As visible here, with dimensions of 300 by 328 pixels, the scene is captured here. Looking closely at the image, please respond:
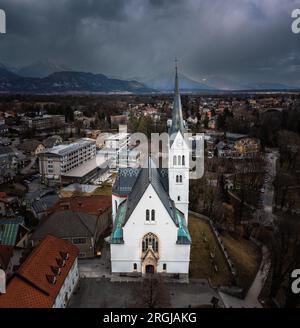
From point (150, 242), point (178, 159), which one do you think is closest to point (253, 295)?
point (150, 242)

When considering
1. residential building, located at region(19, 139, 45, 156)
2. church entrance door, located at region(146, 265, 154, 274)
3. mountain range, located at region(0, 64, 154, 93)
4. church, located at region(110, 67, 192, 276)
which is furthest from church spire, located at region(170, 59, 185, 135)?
mountain range, located at region(0, 64, 154, 93)

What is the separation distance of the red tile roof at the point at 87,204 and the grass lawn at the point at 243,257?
11221 mm

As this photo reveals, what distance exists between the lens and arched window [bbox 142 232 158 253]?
2140 cm

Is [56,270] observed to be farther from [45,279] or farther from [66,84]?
[66,84]

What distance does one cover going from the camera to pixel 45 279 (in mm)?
16656

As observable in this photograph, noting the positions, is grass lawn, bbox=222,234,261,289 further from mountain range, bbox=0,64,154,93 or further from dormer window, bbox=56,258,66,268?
mountain range, bbox=0,64,154,93

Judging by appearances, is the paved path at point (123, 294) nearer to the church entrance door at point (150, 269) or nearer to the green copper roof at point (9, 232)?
the church entrance door at point (150, 269)

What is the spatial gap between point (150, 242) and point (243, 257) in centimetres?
886

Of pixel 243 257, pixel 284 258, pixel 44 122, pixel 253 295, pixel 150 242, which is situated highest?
pixel 44 122

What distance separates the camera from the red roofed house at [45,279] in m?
14.9

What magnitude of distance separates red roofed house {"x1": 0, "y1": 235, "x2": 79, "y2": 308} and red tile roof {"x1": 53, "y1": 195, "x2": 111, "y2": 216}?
7382 mm

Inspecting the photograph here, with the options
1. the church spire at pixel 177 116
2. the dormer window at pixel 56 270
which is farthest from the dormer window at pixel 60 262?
the church spire at pixel 177 116
